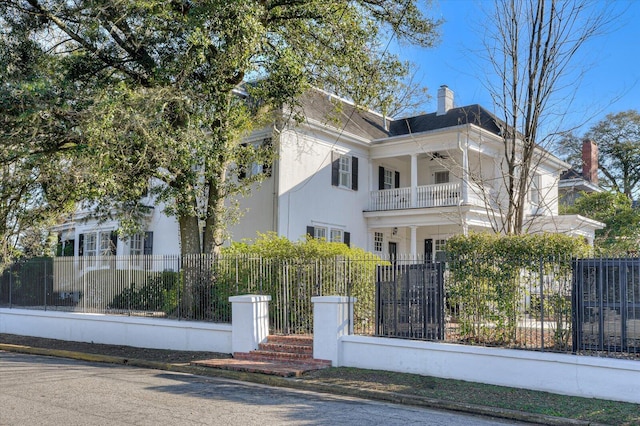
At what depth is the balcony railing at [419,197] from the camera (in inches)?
861

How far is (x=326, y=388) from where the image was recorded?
1003 centimetres

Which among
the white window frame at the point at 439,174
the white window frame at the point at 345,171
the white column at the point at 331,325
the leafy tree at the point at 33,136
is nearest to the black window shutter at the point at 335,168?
the white window frame at the point at 345,171

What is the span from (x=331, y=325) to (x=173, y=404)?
3966 millimetres

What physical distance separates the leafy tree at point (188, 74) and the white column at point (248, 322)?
131 inches

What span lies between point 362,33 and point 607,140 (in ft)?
124

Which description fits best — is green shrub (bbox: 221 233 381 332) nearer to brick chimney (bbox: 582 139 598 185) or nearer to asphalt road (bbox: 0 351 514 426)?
asphalt road (bbox: 0 351 514 426)

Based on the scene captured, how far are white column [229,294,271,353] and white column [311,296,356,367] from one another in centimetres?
161

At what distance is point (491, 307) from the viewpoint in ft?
34.4

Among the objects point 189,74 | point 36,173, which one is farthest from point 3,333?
point 189,74

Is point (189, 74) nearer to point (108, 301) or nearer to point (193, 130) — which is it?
point (193, 130)

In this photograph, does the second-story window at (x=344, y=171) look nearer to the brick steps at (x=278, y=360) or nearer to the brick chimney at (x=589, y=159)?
the brick steps at (x=278, y=360)

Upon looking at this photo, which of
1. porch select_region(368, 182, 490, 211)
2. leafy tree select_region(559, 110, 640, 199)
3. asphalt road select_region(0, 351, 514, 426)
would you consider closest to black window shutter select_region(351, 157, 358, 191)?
porch select_region(368, 182, 490, 211)

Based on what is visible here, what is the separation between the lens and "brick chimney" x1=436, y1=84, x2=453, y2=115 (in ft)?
87.1

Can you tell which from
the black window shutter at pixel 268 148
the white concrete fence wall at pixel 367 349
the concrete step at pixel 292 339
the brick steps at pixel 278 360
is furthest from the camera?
the black window shutter at pixel 268 148
